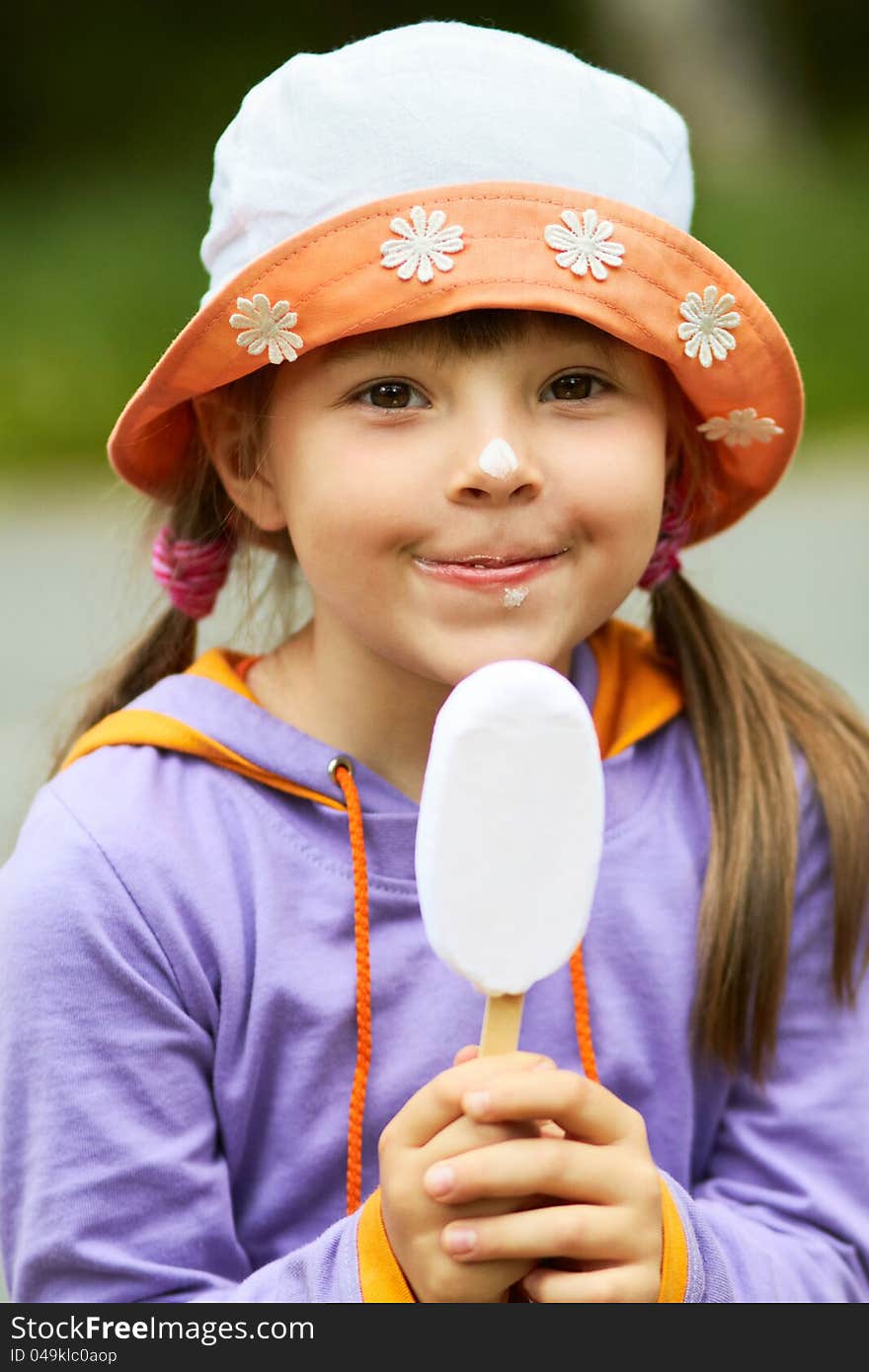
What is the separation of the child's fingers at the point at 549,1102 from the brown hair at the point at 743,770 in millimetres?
380

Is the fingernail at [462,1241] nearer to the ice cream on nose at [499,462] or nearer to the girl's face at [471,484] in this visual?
the girl's face at [471,484]

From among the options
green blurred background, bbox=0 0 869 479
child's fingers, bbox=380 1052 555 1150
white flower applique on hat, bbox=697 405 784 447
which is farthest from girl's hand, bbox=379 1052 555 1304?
green blurred background, bbox=0 0 869 479

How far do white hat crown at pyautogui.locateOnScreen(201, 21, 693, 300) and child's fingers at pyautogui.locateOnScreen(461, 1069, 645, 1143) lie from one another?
0.69m

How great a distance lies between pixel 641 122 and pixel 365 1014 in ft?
2.57

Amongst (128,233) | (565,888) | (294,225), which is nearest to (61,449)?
(128,233)

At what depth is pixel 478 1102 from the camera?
1224mm

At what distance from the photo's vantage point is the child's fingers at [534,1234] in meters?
1.27

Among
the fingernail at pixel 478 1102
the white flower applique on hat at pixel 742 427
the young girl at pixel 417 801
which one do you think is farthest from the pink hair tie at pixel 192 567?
the fingernail at pixel 478 1102

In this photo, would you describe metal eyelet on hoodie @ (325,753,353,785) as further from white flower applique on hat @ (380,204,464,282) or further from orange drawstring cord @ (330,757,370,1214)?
white flower applique on hat @ (380,204,464,282)

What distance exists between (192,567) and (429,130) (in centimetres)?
51

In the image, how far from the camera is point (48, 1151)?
1.51 metres

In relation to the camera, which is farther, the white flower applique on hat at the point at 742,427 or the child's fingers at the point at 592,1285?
the white flower applique on hat at the point at 742,427
